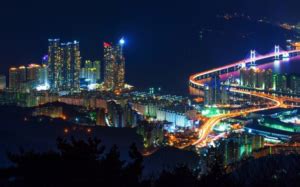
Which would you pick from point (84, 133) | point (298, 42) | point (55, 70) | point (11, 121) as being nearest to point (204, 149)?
point (84, 133)

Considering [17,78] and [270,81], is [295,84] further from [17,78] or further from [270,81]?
[17,78]

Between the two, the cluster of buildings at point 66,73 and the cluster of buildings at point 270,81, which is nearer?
the cluster of buildings at point 66,73

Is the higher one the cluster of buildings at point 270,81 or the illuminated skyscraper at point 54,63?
the illuminated skyscraper at point 54,63

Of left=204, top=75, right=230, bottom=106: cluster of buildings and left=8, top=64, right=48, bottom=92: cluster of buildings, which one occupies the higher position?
left=8, top=64, right=48, bottom=92: cluster of buildings

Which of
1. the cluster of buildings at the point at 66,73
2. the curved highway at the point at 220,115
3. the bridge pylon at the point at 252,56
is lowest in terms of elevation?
the curved highway at the point at 220,115

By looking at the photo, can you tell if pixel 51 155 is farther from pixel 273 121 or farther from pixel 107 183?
pixel 273 121

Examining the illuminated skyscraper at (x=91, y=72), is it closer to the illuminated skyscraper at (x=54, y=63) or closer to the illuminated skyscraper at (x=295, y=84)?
the illuminated skyscraper at (x=54, y=63)

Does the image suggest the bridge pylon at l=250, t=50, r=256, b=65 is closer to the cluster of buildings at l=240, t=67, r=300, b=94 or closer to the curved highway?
the curved highway

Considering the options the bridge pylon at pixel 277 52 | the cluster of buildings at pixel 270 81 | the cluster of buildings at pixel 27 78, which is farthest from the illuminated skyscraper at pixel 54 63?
the bridge pylon at pixel 277 52

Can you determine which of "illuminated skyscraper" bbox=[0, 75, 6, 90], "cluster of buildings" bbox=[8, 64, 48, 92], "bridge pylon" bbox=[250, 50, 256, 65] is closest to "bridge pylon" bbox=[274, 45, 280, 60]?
"bridge pylon" bbox=[250, 50, 256, 65]
